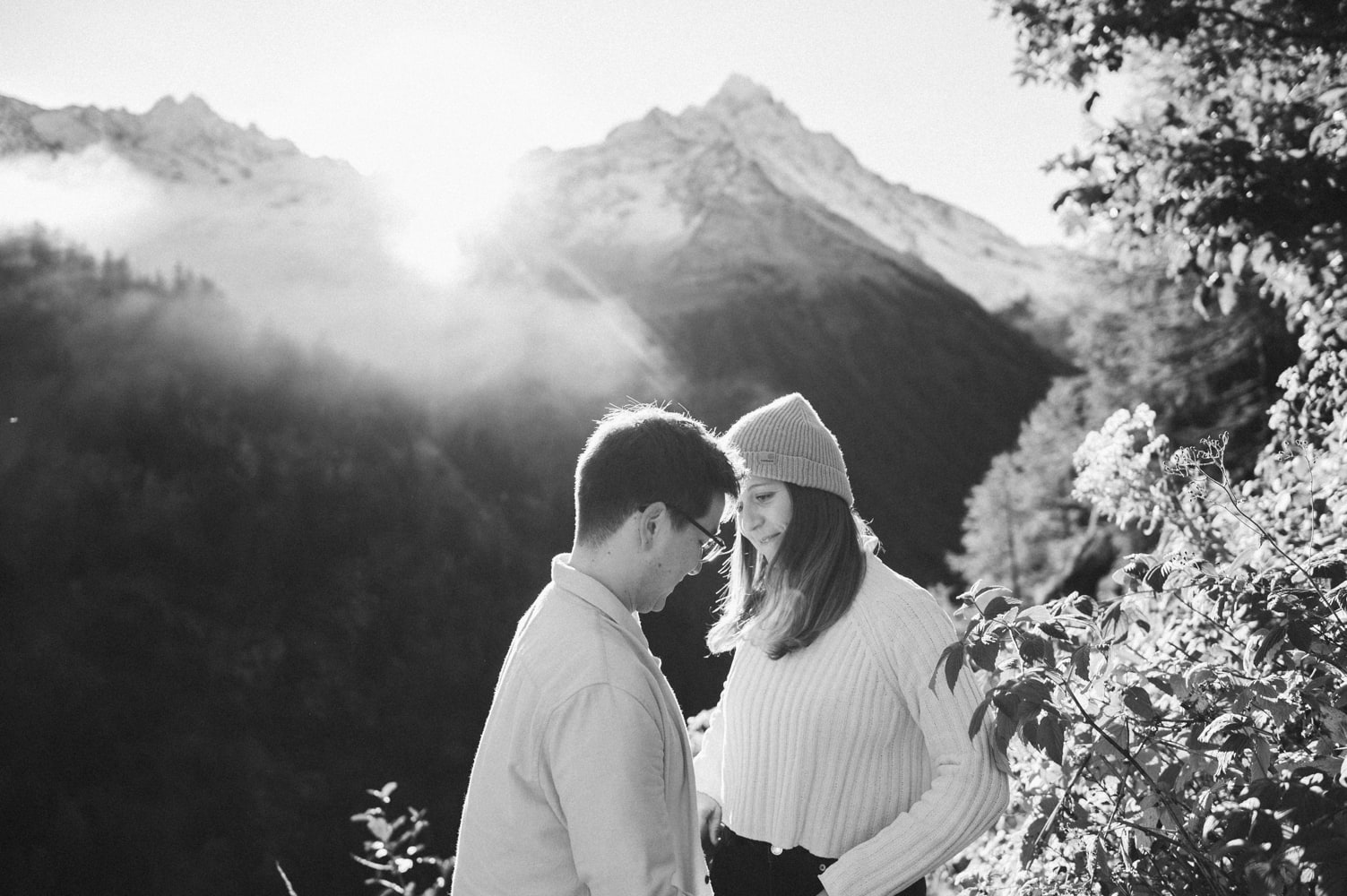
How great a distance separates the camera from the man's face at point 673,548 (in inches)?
69.2

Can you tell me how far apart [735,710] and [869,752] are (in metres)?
0.44

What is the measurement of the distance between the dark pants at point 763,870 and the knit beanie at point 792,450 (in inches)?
35.4

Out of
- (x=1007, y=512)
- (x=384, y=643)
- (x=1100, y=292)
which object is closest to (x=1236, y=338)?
(x=1100, y=292)

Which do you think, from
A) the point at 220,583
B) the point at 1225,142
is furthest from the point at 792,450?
the point at 220,583

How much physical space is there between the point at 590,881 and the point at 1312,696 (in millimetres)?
1309

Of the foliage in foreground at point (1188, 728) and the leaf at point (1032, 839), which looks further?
the leaf at point (1032, 839)

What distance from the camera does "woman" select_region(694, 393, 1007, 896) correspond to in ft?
6.39

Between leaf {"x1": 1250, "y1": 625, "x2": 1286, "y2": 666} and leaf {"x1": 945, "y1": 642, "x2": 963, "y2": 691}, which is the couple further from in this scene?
leaf {"x1": 1250, "y1": 625, "x2": 1286, "y2": 666}

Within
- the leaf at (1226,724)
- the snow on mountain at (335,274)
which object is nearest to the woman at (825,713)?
the leaf at (1226,724)

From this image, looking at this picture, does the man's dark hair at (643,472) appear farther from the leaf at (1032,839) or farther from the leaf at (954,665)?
the leaf at (1032,839)

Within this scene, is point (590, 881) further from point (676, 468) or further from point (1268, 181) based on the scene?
point (1268, 181)

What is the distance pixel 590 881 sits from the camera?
4.79ft

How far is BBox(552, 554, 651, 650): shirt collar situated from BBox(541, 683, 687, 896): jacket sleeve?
180 mm

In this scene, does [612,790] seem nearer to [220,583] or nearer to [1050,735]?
[1050,735]
